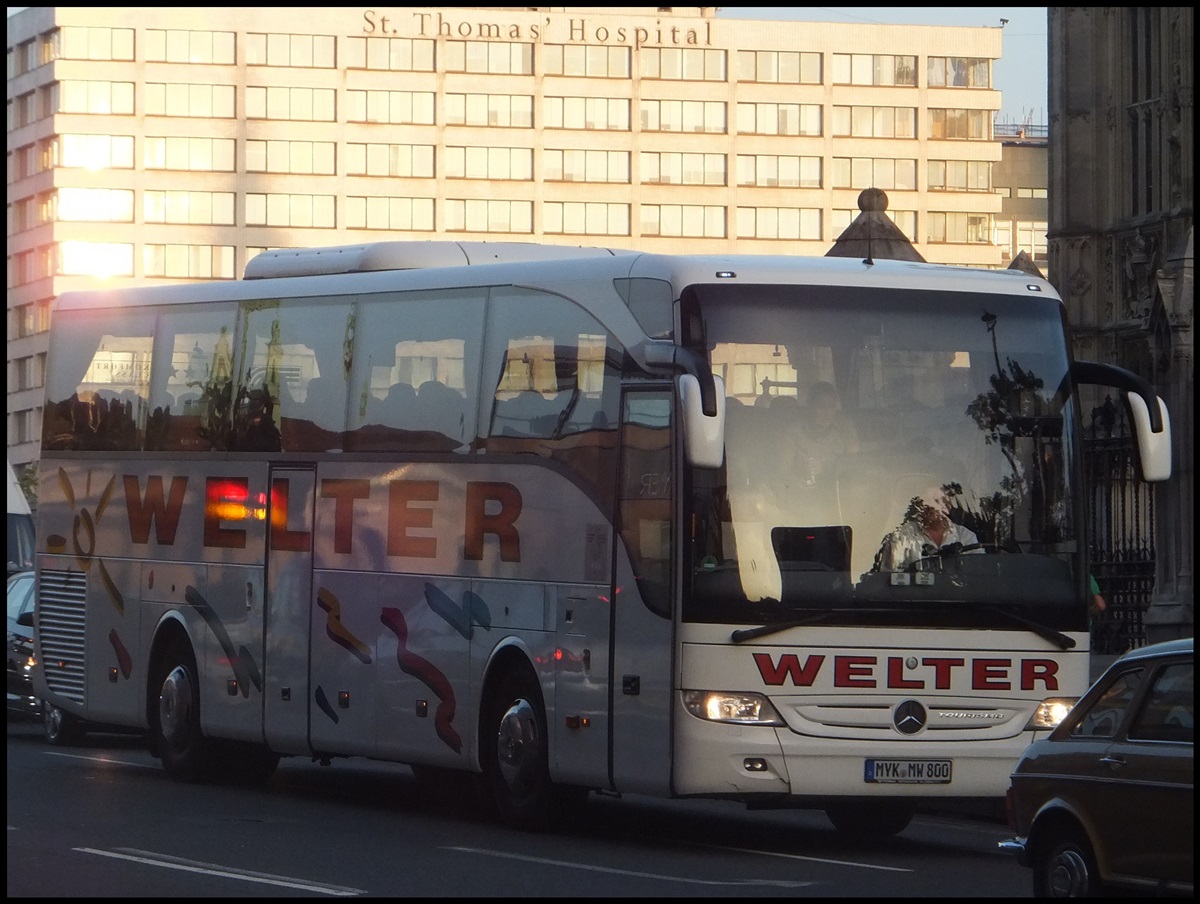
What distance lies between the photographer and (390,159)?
376ft

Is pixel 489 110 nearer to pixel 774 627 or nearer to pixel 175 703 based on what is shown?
pixel 175 703

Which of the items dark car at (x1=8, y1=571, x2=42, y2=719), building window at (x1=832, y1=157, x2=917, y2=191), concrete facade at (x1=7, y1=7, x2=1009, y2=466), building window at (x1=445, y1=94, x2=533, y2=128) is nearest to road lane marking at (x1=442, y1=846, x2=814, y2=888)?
dark car at (x1=8, y1=571, x2=42, y2=719)

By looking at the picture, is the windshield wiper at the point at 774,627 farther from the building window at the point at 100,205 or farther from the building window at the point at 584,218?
the building window at the point at 584,218

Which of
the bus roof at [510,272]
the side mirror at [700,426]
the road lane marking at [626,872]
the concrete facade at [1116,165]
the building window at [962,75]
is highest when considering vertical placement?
the building window at [962,75]

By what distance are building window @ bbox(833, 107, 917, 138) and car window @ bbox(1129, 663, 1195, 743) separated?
11008 centimetres

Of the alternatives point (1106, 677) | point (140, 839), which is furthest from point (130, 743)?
point (1106, 677)

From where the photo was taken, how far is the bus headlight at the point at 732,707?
14562mm

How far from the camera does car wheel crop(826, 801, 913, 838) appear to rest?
16.3m

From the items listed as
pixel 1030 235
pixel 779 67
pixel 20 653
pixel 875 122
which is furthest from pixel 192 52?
pixel 20 653

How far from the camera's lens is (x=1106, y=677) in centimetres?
1115

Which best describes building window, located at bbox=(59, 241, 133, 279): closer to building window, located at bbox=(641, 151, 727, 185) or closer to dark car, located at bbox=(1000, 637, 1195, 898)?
building window, located at bbox=(641, 151, 727, 185)

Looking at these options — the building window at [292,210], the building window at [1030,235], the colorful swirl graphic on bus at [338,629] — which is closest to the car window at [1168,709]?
the colorful swirl graphic on bus at [338,629]

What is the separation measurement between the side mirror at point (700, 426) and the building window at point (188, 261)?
100889 millimetres

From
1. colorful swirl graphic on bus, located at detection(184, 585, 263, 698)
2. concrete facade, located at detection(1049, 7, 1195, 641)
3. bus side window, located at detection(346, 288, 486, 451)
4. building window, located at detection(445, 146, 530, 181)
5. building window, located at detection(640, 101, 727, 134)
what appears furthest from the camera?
building window, located at detection(640, 101, 727, 134)
